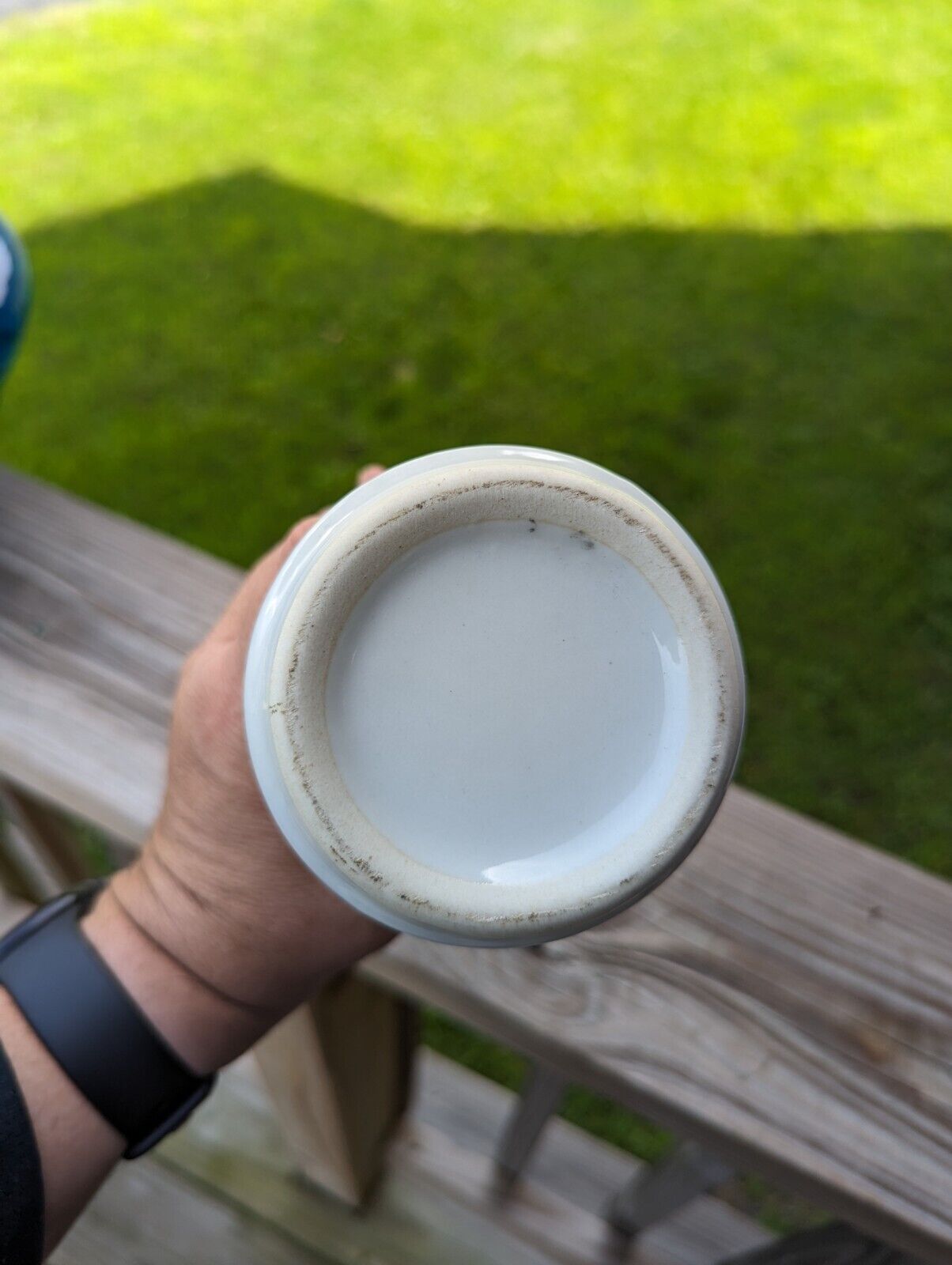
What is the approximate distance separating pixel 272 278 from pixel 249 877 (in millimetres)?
3132

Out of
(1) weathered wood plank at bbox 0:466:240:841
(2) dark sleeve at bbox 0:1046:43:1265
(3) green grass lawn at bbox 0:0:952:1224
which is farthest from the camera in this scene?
(3) green grass lawn at bbox 0:0:952:1224

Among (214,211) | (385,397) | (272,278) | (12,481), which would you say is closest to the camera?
(12,481)

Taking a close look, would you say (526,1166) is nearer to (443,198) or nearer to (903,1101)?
(903,1101)

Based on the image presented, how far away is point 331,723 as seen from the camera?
2.07 ft

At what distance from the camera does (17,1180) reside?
0.69 m

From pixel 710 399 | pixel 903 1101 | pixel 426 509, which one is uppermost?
pixel 426 509

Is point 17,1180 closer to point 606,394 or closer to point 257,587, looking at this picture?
point 257,587

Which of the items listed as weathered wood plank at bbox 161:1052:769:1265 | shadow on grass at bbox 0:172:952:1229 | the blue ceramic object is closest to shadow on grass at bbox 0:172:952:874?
shadow on grass at bbox 0:172:952:1229

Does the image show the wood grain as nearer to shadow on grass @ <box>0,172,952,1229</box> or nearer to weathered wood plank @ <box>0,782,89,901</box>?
weathered wood plank @ <box>0,782,89,901</box>

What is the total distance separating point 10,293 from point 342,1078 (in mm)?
920

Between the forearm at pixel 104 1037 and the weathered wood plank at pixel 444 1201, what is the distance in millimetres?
803

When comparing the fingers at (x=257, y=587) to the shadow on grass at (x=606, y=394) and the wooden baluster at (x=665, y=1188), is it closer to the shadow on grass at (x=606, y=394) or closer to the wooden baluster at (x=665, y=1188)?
the wooden baluster at (x=665, y=1188)

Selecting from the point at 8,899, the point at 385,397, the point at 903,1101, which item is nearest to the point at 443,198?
the point at 385,397

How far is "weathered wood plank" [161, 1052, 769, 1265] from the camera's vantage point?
1434 mm
